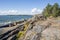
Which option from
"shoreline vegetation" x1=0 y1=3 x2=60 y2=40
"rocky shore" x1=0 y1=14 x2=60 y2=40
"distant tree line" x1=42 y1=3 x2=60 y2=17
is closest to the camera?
"rocky shore" x1=0 y1=14 x2=60 y2=40

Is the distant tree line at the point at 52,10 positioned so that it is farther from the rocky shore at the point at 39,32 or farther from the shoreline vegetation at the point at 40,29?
the rocky shore at the point at 39,32

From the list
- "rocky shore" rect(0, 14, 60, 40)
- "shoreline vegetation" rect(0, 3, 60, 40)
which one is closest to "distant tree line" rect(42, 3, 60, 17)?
"shoreline vegetation" rect(0, 3, 60, 40)

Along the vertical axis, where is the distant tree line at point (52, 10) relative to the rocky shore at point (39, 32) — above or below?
above

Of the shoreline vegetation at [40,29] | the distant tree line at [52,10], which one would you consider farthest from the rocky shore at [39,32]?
the distant tree line at [52,10]

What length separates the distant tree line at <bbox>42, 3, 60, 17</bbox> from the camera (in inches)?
1722

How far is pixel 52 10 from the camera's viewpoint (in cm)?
4584

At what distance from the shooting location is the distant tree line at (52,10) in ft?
144

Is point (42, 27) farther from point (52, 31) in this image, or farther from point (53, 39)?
point (53, 39)

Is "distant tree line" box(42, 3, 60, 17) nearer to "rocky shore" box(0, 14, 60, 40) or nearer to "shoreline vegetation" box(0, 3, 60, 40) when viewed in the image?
"shoreline vegetation" box(0, 3, 60, 40)

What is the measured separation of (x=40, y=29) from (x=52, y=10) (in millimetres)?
14377

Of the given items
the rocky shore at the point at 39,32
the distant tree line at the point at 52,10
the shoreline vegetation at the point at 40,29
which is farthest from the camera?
the distant tree line at the point at 52,10

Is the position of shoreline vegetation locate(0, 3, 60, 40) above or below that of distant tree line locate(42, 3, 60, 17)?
below

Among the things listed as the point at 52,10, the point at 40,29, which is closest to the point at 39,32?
the point at 40,29

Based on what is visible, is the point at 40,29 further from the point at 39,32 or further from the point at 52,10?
the point at 52,10
